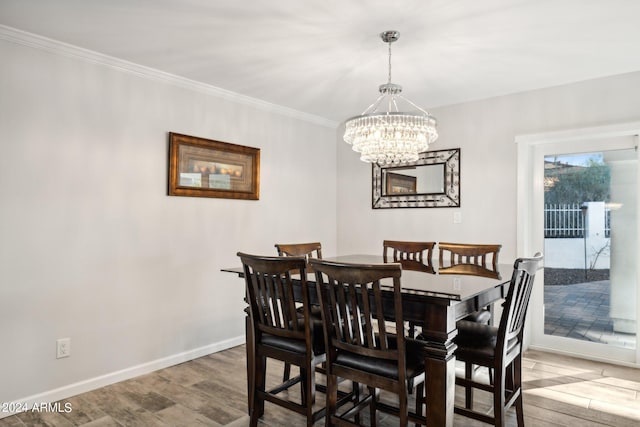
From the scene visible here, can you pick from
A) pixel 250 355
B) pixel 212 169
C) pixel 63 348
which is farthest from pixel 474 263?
pixel 63 348

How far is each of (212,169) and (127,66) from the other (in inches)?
39.9

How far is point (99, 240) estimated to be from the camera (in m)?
2.86

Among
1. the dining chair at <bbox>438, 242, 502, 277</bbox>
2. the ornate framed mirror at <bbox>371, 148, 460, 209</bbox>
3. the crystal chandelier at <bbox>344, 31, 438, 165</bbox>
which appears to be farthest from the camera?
the ornate framed mirror at <bbox>371, 148, 460, 209</bbox>

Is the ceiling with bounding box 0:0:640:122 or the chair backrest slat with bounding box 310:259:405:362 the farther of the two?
the ceiling with bounding box 0:0:640:122

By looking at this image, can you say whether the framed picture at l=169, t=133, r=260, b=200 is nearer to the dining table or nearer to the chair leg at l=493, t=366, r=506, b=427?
the dining table

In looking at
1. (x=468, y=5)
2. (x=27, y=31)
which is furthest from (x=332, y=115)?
(x=27, y=31)

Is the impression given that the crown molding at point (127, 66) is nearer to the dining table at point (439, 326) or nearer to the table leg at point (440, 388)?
the dining table at point (439, 326)

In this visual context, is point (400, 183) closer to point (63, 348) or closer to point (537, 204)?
point (537, 204)

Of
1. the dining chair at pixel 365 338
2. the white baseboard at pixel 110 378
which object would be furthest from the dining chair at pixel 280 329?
the white baseboard at pixel 110 378

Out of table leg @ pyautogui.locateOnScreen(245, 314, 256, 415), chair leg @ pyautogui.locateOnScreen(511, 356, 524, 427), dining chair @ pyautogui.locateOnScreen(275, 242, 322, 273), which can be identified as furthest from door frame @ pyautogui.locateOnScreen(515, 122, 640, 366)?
table leg @ pyautogui.locateOnScreen(245, 314, 256, 415)

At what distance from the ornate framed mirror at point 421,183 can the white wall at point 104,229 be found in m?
1.42

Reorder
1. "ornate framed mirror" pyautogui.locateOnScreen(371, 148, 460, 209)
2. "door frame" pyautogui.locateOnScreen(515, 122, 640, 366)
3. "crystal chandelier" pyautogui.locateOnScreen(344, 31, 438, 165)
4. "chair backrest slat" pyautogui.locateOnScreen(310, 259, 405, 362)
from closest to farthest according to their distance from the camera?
"chair backrest slat" pyautogui.locateOnScreen(310, 259, 405, 362)
"crystal chandelier" pyautogui.locateOnScreen(344, 31, 438, 165)
"door frame" pyautogui.locateOnScreen(515, 122, 640, 366)
"ornate framed mirror" pyautogui.locateOnScreen(371, 148, 460, 209)

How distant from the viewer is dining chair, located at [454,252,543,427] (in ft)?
6.18

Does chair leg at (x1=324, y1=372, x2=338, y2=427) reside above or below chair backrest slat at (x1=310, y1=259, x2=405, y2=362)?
below
